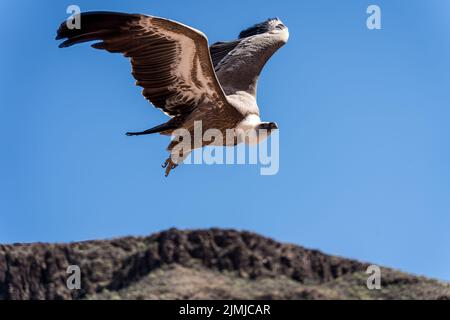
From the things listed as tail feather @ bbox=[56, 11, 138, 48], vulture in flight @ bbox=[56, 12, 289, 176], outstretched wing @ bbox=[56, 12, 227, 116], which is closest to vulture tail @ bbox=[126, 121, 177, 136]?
vulture in flight @ bbox=[56, 12, 289, 176]

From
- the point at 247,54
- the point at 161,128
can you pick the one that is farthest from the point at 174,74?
the point at 247,54

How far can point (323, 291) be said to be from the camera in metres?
60.2

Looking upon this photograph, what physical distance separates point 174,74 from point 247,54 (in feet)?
11.8

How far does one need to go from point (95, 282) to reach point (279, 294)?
10.6 meters

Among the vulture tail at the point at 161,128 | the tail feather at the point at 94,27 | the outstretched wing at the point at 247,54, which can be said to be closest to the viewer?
the tail feather at the point at 94,27

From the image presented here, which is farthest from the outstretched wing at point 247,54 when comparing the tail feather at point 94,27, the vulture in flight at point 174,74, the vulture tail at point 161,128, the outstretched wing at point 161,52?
the tail feather at point 94,27

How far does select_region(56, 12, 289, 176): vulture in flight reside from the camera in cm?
1628

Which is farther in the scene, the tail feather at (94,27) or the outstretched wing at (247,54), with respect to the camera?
the outstretched wing at (247,54)

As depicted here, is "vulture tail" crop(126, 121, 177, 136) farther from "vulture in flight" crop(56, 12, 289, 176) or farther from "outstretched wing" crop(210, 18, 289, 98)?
"outstretched wing" crop(210, 18, 289, 98)

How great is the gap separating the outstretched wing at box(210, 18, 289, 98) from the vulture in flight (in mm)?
52

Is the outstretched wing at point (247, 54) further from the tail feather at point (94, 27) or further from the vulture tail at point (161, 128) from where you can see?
the tail feather at point (94, 27)

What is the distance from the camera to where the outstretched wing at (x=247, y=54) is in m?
19.5
